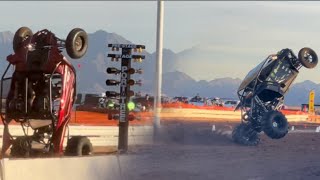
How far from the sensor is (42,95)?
13.2 metres

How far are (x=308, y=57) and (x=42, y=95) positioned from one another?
54.7 feet

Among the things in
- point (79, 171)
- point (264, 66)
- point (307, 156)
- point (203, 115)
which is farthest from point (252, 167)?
point (203, 115)

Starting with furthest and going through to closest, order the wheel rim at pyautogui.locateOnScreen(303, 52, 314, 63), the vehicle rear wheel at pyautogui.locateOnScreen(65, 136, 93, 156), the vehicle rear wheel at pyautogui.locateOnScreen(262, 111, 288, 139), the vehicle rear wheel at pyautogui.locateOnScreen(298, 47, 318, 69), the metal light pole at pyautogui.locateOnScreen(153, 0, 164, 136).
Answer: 1. the vehicle rear wheel at pyautogui.locateOnScreen(262, 111, 288, 139)
2. the metal light pole at pyautogui.locateOnScreen(153, 0, 164, 136)
3. the wheel rim at pyautogui.locateOnScreen(303, 52, 314, 63)
4. the vehicle rear wheel at pyautogui.locateOnScreen(298, 47, 318, 69)
5. the vehicle rear wheel at pyautogui.locateOnScreen(65, 136, 93, 156)

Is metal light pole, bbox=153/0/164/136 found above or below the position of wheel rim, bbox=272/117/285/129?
above

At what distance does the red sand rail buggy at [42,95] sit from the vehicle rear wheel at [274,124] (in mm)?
15489

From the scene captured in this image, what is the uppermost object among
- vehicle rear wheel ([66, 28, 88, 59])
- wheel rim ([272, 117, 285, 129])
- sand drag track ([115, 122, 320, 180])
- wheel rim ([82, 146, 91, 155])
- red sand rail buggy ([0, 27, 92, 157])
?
vehicle rear wheel ([66, 28, 88, 59])

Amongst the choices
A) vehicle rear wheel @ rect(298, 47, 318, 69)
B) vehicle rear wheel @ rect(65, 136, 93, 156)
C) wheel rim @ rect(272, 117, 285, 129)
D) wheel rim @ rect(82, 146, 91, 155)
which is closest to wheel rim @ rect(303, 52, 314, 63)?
vehicle rear wheel @ rect(298, 47, 318, 69)

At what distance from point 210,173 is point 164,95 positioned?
18.5 m

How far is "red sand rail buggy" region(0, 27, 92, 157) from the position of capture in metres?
13.2

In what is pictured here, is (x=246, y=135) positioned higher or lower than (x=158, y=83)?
lower

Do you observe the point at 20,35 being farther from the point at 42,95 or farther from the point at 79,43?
the point at 42,95

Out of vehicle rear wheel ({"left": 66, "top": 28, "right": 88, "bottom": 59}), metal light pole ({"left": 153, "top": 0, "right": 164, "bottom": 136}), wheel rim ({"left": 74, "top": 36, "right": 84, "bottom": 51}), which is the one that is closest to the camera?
vehicle rear wheel ({"left": 66, "top": 28, "right": 88, "bottom": 59})

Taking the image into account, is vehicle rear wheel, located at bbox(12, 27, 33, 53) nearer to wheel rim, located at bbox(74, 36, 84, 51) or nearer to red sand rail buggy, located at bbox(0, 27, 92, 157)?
red sand rail buggy, located at bbox(0, 27, 92, 157)

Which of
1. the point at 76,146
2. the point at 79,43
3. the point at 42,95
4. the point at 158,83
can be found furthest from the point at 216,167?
the point at 158,83
